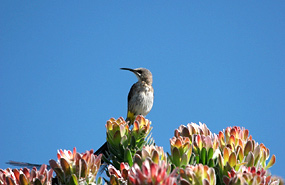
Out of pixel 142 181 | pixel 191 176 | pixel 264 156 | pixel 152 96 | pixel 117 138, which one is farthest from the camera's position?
pixel 152 96

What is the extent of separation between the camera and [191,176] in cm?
195

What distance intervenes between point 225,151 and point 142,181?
2.64 feet

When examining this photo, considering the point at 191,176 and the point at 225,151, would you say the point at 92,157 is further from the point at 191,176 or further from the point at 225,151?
the point at 225,151

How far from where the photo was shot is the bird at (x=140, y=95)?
27.4ft

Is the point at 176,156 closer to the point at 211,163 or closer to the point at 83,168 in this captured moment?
the point at 211,163

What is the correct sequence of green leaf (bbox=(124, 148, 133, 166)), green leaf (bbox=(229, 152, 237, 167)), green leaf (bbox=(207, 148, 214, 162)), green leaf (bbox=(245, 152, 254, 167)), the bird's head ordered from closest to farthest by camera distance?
green leaf (bbox=(229, 152, 237, 167)) → green leaf (bbox=(245, 152, 254, 167)) → green leaf (bbox=(207, 148, 214, 162)) → green leaf (bbox=(124, 148, 133, 166)) → the bird's head

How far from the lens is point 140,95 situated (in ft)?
27.6

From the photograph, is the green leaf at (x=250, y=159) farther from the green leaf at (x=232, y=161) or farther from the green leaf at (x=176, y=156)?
the green leaf at (x=176, y=156)

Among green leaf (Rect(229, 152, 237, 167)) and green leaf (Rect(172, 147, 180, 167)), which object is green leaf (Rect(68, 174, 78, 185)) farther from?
green leaf (Rect(229, 152, 237, 167))

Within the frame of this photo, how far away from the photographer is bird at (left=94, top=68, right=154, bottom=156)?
8.36 metres

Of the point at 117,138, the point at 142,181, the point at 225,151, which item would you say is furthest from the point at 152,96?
the point at 142,181

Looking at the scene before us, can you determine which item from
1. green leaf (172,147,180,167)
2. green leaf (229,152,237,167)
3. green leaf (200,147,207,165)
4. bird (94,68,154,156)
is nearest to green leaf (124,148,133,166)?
green leaf (172,147,180,167)

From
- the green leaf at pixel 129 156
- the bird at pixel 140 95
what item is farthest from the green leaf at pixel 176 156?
the bird at pixel 140 95

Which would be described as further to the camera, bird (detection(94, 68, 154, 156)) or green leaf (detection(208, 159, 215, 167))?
bird (detection(94, 68, 154, 156))
